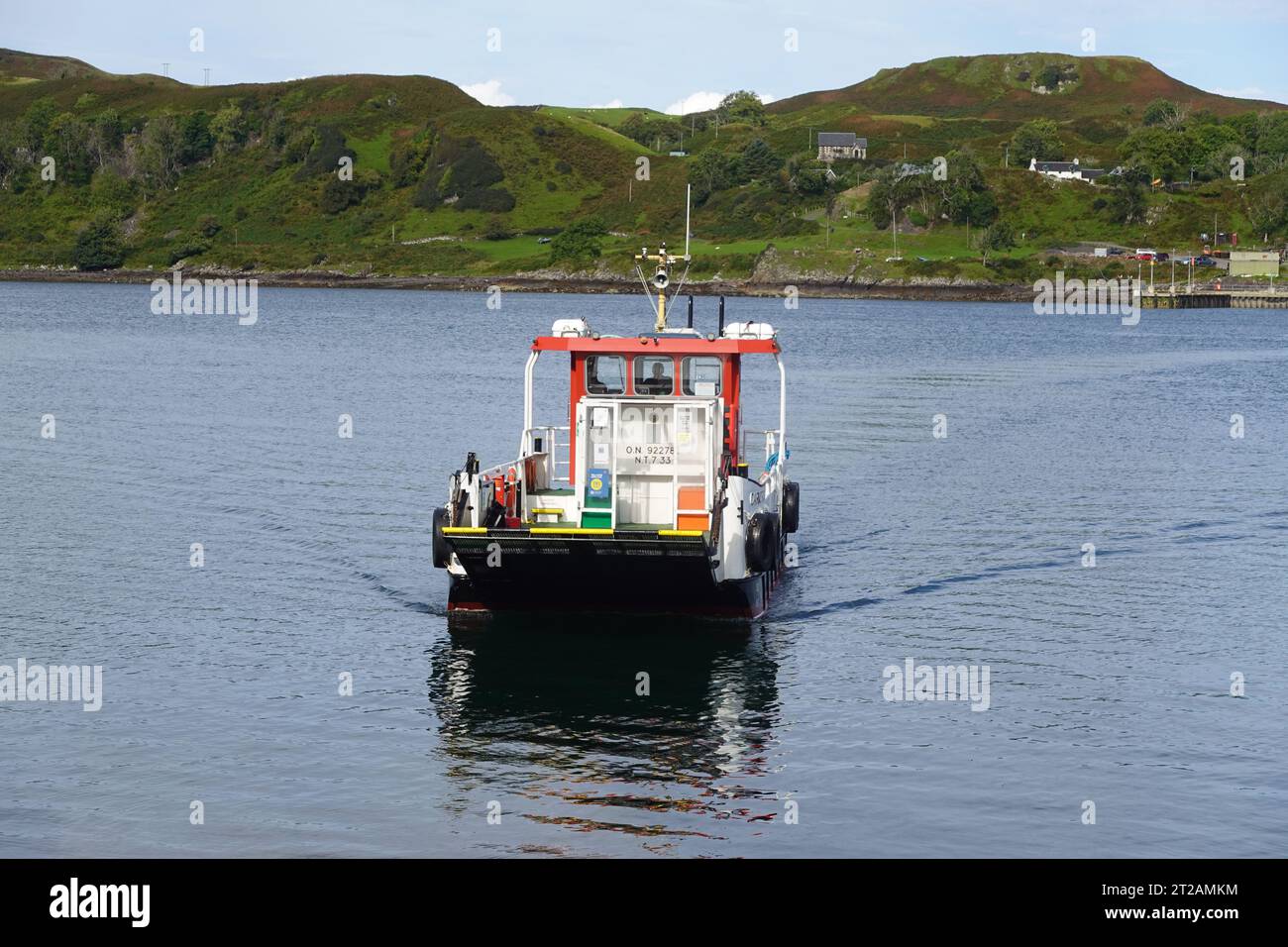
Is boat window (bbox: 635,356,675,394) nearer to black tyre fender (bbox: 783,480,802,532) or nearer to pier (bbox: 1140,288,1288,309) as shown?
black tyre fender (bbox: 783,480,802,532)

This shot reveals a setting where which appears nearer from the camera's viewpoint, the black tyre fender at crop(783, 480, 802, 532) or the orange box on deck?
the orange box on deck

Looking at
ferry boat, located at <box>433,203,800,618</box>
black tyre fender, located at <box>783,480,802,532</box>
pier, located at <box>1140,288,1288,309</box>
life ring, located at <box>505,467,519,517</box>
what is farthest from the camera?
pier, located at <box>1140,288,1288,309</box>

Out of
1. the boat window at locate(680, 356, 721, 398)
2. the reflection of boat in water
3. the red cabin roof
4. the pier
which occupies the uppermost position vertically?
the pier

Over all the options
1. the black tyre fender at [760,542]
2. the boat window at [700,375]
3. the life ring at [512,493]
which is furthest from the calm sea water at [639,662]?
the boat window at [700,375]

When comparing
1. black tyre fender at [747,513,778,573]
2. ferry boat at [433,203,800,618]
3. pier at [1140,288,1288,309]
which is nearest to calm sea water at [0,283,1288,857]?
ferry boat at [433,203,800,618]

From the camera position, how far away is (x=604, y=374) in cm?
2872

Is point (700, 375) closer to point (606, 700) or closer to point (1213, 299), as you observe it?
point (606, 700)

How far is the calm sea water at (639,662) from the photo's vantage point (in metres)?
18.3

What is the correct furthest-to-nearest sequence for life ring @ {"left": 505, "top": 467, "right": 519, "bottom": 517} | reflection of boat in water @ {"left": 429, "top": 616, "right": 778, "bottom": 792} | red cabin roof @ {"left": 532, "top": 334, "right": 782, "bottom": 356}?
red cabin roof @ {"left": 532, "top": 334, "right": 782, "bottom": 356}, life ring @ {"left": 505, "top": 467, "right": 519, "bottom": 517}, reflection of boat in water @ {"left": 429, "top": 616, "right": 778, "bottom": 792}

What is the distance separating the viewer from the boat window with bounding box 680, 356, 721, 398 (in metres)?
28.7

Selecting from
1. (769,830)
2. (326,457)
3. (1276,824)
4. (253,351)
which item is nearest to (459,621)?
(769,830)

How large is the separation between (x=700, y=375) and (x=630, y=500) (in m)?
2.70

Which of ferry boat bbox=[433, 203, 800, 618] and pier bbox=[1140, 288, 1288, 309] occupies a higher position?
pier bbox=[1140, 288, 1288, 309]

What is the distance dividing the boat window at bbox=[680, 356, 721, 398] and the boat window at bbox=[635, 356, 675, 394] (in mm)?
216
